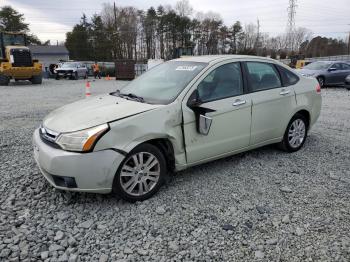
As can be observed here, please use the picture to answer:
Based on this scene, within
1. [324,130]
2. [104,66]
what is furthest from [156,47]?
[324,130]

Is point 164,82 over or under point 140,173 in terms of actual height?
over

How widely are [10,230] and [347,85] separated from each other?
1669cm

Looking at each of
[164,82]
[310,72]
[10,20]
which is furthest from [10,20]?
[164,82]

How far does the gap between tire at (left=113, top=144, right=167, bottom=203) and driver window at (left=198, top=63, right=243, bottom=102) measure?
101 centimetres

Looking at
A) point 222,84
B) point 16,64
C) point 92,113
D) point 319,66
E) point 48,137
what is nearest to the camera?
point 48,137

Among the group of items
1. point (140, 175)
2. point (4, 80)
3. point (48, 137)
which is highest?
point (48, 137)

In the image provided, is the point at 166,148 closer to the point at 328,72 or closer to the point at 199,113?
the point at 199,113

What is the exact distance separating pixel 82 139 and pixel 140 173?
2.54ft

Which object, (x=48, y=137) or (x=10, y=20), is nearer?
(x=48, y=137)

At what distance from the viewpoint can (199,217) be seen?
10.9 ft

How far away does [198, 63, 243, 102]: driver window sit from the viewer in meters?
4.07

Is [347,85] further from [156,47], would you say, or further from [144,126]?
[156,47]

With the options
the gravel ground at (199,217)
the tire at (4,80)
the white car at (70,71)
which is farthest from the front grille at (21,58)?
the gravel ground at (199,217)

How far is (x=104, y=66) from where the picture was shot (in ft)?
123
